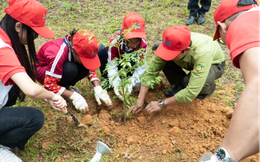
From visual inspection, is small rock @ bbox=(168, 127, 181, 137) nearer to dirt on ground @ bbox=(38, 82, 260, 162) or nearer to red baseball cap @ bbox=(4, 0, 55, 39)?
dirt on ground @ bbox=(38, 82, 260, 162)

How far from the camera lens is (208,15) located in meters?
4.68

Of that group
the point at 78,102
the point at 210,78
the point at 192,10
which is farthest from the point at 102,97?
the point at 192,10

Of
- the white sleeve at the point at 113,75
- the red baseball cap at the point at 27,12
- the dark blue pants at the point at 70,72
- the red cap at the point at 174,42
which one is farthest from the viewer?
the dark blue pants at the point at 70,72

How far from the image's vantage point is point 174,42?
206cm

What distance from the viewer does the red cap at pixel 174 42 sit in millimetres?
2045

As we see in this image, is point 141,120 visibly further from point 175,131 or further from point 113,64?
point 113,64

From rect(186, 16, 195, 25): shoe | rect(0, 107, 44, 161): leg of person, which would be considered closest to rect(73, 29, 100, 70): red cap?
rect(0, 107, 44, 161): leg of person

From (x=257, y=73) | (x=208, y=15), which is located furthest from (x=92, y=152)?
(x=208, y=15)

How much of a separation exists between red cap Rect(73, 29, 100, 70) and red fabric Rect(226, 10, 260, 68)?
53.7 inches

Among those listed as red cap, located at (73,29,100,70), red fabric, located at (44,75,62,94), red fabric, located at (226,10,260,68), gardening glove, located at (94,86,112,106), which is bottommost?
gardening glove, located at (94,86,112,106)

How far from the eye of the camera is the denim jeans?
1.79 metres

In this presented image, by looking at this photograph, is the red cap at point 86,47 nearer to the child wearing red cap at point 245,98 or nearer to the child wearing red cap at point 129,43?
the child wearing red cap at point 129,43

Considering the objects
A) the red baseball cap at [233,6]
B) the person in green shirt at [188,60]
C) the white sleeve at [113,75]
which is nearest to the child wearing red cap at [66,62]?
the white sleeve at [113,75]

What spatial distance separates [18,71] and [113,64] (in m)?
0.99
